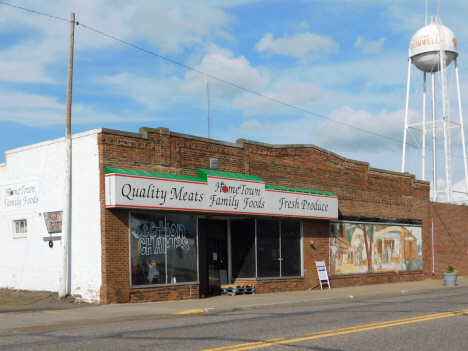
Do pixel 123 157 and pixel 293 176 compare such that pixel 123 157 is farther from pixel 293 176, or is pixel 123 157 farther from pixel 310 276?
pixel 310 276

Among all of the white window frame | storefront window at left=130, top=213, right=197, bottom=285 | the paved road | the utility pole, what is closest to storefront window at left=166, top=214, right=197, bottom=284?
storefront window at left=130, top=213, right=197, bottom=285

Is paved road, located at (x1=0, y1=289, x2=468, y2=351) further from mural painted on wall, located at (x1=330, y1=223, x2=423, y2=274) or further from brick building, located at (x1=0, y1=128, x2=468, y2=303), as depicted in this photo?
Result: mural painted on wall, located at (x1=330, y1=223, x2=423, y2=274)

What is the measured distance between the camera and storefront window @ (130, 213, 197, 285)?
17.6 m

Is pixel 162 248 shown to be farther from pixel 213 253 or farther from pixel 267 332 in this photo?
pixel 267 332

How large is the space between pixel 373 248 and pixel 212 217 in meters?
10.9

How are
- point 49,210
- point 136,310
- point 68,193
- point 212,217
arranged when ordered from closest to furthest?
point 136,310 < point 68,193 < point 49,210 < point 212,217

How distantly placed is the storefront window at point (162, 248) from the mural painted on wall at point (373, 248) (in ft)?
28.9

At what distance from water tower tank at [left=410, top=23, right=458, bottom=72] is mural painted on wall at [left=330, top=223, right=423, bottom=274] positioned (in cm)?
1510

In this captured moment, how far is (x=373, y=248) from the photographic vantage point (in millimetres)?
28125

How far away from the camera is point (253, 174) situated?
72.6 feet

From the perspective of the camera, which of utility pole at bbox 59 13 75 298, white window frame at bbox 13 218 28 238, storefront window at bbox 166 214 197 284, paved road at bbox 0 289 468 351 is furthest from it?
white window frame at bbox 13 218 28 238

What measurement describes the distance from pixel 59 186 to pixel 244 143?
24.1 ft

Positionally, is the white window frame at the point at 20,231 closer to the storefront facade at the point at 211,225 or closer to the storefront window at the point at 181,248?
the storefront facade at the point at 211,225

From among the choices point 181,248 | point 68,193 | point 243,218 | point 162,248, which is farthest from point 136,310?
point 243,218
